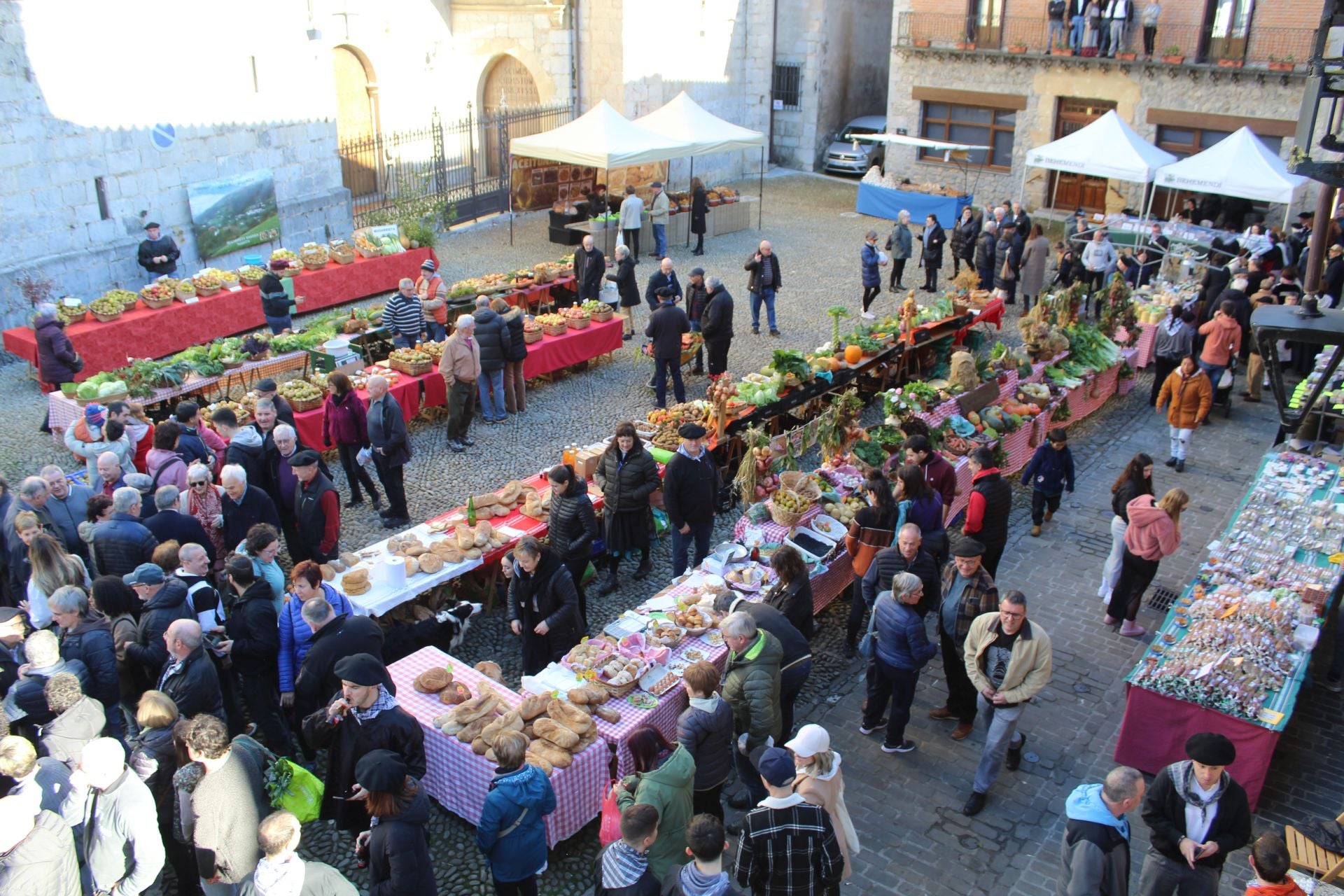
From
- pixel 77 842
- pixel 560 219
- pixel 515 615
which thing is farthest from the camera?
pixel 560 219

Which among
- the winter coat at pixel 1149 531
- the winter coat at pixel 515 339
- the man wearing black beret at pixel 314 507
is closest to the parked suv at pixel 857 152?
the winter coat at pixel 515 339

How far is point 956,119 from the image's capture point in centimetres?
2403

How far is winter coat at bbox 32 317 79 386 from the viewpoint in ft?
35.9

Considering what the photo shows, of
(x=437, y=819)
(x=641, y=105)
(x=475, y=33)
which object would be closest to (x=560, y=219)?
(x=641, y=105)

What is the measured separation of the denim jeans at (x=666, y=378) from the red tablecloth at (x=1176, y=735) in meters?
6.35

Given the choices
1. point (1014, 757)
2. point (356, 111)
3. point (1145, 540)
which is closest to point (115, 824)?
point (1014, 757)

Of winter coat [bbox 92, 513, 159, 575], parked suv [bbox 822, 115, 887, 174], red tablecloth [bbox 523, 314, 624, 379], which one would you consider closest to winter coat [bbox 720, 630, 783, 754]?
winter coat [bbox 92, 513, 159, 575]

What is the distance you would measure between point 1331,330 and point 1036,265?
10535 mm

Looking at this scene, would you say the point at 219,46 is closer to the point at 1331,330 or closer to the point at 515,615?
the point at 515,615

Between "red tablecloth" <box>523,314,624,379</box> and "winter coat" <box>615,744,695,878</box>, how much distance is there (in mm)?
7799

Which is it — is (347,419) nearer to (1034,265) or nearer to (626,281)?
(626,281)

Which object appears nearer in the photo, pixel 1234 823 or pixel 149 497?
pixel 1234 823

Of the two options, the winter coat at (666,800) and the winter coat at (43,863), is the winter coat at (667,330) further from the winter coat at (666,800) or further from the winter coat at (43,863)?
the winter coat at (43,863)

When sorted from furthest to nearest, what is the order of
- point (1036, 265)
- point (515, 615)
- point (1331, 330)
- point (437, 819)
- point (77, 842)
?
1. point (1036, 265)
2. point (515, 615)
3. point (437, 819)
4. point (1331, 330)
5. point (77, 842)
